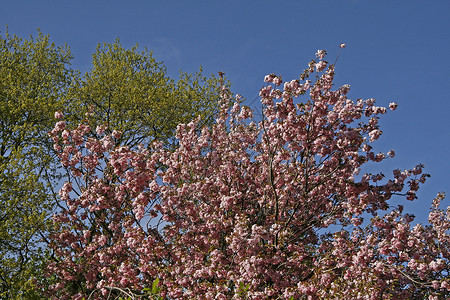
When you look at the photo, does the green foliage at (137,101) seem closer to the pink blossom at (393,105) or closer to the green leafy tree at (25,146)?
the green leafy tree at (25,146)

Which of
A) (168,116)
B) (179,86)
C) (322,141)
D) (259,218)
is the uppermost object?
(179,86)

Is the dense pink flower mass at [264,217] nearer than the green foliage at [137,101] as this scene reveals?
Yes

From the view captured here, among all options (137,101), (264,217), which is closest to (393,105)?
(264,217)

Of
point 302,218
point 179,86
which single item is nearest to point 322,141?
point 302,218

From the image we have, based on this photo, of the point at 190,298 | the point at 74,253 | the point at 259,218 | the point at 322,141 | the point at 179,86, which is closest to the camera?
the point at 190,298

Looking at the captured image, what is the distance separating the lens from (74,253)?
1414cm

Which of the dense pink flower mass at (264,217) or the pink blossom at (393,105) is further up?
the pink blossom at (393,105)

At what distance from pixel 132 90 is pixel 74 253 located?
1051 centimetres

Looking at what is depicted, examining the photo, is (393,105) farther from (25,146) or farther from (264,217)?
(25,146)

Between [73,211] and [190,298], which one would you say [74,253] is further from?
[190,298]

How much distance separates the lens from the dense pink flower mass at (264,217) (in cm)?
1098

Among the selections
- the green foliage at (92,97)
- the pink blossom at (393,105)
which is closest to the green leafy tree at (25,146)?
the green foliage at (92,97)

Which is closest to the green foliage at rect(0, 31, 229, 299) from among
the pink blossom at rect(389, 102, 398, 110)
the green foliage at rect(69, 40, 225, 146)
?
the green foliage at rect(69, 40, 225, 146)

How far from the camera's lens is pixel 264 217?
13109 mm
